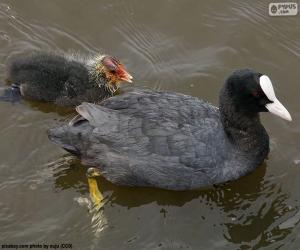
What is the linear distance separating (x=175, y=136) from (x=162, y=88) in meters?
1.41

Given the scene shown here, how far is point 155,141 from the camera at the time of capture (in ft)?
17.8

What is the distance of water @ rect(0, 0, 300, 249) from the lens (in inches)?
215

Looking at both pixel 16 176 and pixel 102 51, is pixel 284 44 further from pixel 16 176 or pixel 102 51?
pixel 16 176

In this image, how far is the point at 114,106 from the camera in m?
5.72

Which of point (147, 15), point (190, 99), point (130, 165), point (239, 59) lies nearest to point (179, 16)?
point (147, 15)

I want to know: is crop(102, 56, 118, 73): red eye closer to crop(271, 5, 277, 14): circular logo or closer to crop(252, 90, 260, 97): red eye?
crop(252, 90, 260, 97): red eye

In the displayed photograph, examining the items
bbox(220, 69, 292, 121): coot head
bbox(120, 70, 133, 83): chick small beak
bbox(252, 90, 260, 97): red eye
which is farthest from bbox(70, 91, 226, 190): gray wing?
bbox(120, 70, 133, 83): chick small beak

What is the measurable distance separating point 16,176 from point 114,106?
112 centimetres

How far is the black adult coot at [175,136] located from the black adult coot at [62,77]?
28.5 inches

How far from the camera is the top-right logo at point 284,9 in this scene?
24.4 ft

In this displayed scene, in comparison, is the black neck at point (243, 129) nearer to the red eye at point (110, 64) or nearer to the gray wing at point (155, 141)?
the gray wing at point (155, 141)

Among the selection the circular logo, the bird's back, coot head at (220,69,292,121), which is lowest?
the bird's back

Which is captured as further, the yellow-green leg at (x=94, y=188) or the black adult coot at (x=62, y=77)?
the black adult coot at (x=62, y=77)

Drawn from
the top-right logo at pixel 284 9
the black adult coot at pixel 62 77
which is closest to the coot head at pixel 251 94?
the black adult coot at pixel 62 77
